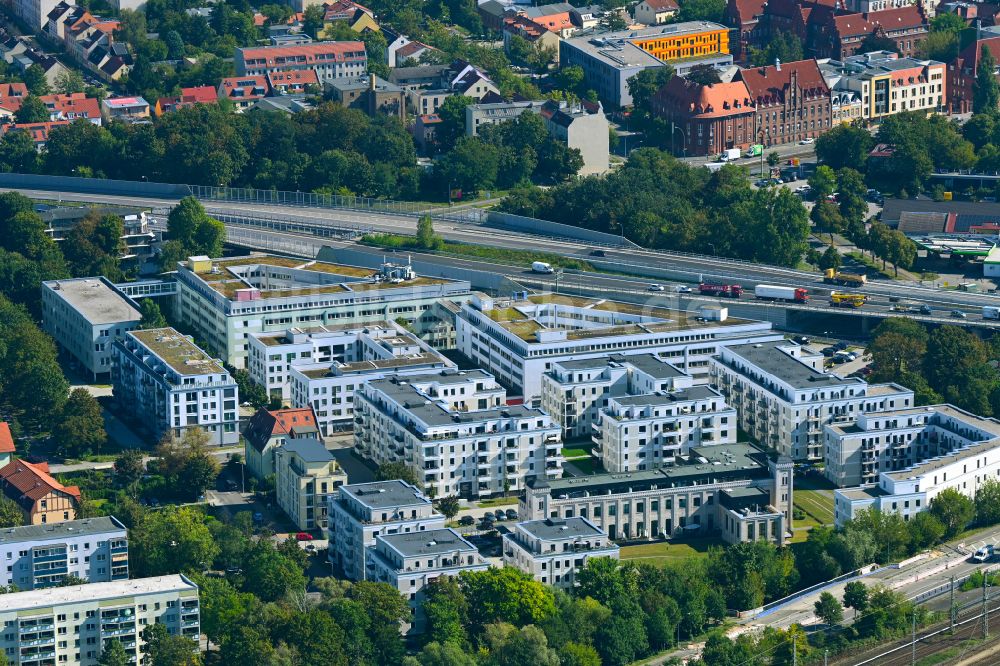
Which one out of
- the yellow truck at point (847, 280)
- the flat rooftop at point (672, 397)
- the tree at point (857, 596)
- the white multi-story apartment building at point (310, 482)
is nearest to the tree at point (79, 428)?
the white multi-story apartment building at point (310, 482)

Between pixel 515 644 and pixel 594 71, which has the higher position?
pixel 594 71

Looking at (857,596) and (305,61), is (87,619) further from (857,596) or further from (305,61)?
(305,61)

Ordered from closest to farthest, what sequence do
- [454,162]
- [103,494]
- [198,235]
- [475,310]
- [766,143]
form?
[103,494] < [475,310] < [198,235] < [454,162] < [766,143]

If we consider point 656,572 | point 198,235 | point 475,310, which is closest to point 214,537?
point 656,572

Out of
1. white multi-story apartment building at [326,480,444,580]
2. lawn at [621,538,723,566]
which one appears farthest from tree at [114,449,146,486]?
lawn at [621,538,723,566]

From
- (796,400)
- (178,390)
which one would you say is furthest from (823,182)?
(178,390)

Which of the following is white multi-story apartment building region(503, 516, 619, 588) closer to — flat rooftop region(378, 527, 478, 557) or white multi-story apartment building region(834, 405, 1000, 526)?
flat rooftop region(378, 527, 478, 557)

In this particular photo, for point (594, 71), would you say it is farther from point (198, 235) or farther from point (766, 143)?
point (198, 235)

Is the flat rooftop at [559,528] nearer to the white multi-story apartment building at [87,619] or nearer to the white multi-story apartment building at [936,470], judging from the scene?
the white multi-story apartment building at [936,470]
